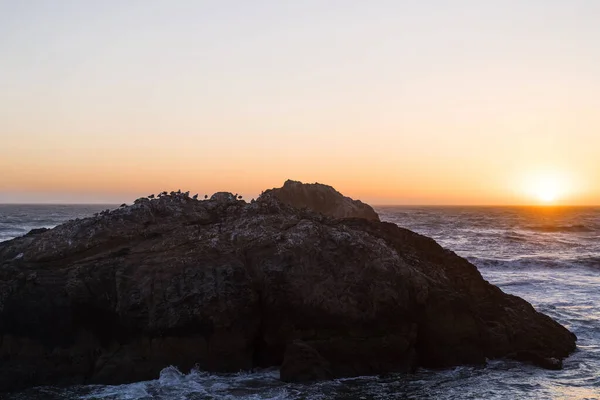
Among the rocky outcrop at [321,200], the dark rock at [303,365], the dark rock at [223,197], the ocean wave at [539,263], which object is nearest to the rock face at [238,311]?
the dark rock at [303,365]

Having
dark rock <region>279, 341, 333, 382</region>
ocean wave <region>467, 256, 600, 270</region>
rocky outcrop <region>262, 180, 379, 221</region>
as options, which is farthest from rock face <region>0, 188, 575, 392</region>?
rocky outcrop <region>262, 180, 379, 221</region>

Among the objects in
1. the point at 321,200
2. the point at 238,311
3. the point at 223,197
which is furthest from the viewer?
the point at 321,200

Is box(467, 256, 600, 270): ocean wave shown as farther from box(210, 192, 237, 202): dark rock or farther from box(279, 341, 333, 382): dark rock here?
box(279, 341, 333, 382): dark rock

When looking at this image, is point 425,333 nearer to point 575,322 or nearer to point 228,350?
point 228,350

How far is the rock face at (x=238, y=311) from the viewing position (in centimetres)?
1498

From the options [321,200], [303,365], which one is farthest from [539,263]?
[303,365]

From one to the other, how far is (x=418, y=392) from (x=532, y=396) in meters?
2.68

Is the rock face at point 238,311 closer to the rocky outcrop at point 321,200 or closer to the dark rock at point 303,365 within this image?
the dark rock at point 303,365

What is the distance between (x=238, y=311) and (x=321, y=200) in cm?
3403

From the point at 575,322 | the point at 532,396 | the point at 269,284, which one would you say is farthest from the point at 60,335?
the point at 575,322

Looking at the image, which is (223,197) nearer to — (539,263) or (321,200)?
(321,200)

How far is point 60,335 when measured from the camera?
15.2 metres

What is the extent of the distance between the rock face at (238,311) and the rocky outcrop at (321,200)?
29690 mm

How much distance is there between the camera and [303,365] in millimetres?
14508
